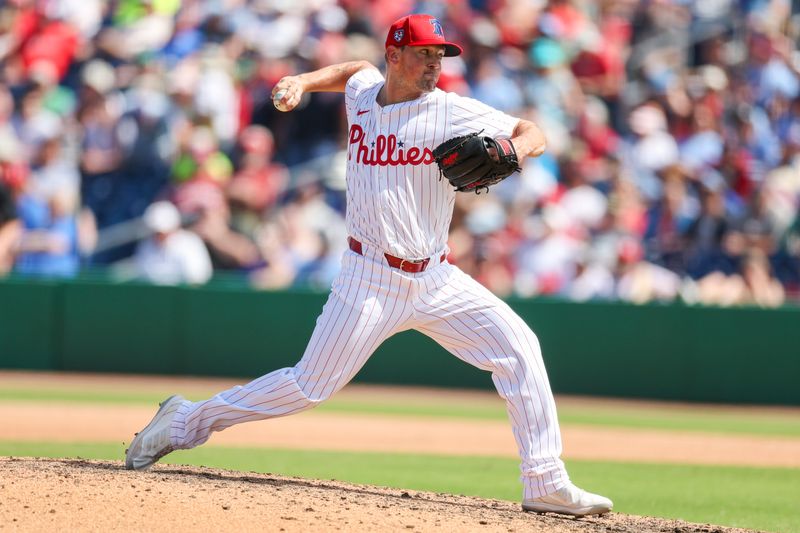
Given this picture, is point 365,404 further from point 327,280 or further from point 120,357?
point 120,357

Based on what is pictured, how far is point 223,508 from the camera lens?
190 inches

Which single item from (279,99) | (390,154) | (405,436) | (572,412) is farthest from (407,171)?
(572,412)

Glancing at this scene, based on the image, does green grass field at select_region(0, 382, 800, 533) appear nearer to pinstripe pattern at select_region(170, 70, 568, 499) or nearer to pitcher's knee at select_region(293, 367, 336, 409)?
pinstripe pattern at select_region(170, 70, 568, 499)

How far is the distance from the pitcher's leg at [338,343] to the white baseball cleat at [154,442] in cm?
42

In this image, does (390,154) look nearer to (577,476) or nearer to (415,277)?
(415,277)

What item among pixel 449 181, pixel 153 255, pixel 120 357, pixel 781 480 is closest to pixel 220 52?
pixel 153 255

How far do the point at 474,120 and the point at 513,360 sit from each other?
998 millimetres

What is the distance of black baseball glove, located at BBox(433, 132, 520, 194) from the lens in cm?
502

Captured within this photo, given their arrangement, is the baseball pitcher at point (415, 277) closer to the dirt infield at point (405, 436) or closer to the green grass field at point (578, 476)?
the green grass field at point (578, 476)

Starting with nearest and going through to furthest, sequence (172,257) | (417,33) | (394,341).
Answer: (417,33) < (172,257) < (394,341)

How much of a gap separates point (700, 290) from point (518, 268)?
1736 millimetres

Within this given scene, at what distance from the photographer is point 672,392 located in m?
11.9

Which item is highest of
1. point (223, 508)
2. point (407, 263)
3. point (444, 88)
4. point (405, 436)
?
point (444, 88)

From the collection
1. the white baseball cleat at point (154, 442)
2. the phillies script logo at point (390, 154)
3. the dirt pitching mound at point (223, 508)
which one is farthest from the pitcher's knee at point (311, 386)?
the phillies script logo at point (390, 154)
